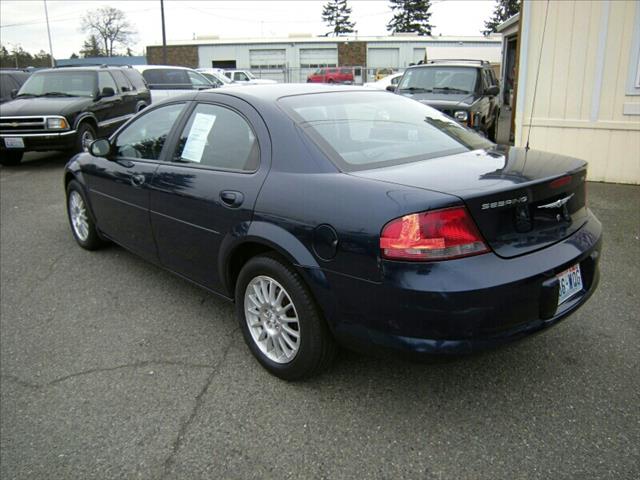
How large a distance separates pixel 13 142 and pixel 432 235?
9418mm

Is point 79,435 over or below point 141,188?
below

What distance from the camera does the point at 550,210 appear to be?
2.71 meters

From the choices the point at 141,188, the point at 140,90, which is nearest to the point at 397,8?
the point at 140,90

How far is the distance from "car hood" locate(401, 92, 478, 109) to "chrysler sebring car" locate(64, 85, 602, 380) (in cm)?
602

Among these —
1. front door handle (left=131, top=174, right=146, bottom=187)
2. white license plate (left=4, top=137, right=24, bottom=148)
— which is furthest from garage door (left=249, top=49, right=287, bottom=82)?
front door handle (left=131, top=174, right=146, bottom=187)

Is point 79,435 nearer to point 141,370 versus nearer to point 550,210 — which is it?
point 141,370

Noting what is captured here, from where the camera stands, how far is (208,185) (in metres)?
3.31

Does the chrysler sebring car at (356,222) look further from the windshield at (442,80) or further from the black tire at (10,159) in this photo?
the black tire at (10,159)

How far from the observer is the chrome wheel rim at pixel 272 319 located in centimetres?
292

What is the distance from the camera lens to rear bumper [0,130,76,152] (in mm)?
9445

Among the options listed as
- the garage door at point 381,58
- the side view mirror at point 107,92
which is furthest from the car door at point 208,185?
the garage door at point 381,58

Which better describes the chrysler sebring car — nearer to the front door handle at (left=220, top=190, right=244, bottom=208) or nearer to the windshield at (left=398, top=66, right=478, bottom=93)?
the front door handle at (left=220, top=190, right=244, bottom=208)

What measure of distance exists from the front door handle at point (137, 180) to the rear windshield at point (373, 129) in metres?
1.29

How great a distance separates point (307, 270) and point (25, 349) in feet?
6.93
